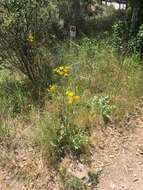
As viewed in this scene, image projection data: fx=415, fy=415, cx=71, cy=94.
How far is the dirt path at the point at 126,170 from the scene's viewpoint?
483 centimetres

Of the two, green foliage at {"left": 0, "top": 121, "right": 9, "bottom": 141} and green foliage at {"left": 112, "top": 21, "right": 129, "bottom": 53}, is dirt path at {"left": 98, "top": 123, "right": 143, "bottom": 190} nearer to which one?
green foliage at {"left": 0, "top": 121, "right": 9, "bottom": 141}

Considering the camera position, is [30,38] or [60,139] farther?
Result: [30,38]

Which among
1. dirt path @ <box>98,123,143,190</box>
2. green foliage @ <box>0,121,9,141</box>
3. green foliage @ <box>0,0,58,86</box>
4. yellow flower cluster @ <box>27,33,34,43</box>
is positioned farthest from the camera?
yellow flower cluster @ <box>27,33,34,43</box>

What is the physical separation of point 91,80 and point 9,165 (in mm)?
2020

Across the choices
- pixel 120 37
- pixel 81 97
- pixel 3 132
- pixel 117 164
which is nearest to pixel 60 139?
pixel 117 164

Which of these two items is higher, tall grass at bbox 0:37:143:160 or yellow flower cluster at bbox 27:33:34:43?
yellow flower cluster at bbox 27:33:34:43

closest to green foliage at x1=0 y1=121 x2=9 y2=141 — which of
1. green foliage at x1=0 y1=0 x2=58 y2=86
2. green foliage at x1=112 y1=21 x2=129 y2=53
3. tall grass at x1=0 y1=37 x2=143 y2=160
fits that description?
tall grass at x1=0 y1=37 x2=143 y2=160

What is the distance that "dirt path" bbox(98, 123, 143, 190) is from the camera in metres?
4.83

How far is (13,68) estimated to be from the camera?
675 centimetres

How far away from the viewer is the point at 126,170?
5008 millimetres

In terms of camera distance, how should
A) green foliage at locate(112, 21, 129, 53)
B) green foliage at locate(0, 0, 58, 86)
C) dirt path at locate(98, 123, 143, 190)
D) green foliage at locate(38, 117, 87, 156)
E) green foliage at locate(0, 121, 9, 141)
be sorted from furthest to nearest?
green foliage at locate(112, 21, 129, 53) < green foliage at locate(0, 0, 58, 86) < green foliage at locate(0, 121, 9, 141) < green foliage at locate(38, 117, 87, 156) < dirt path at locate(98, 123, 143, 190)

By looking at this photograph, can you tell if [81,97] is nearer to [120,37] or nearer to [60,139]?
[60,139]

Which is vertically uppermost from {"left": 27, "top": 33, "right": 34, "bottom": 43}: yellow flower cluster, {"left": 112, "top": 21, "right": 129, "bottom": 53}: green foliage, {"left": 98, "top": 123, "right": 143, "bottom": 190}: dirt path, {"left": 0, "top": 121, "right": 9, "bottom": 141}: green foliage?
{"left": 27, "top": 33, "right": 34, "bottom": 43}: yellow flower cluster

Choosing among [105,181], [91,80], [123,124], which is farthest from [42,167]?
[91,80]
